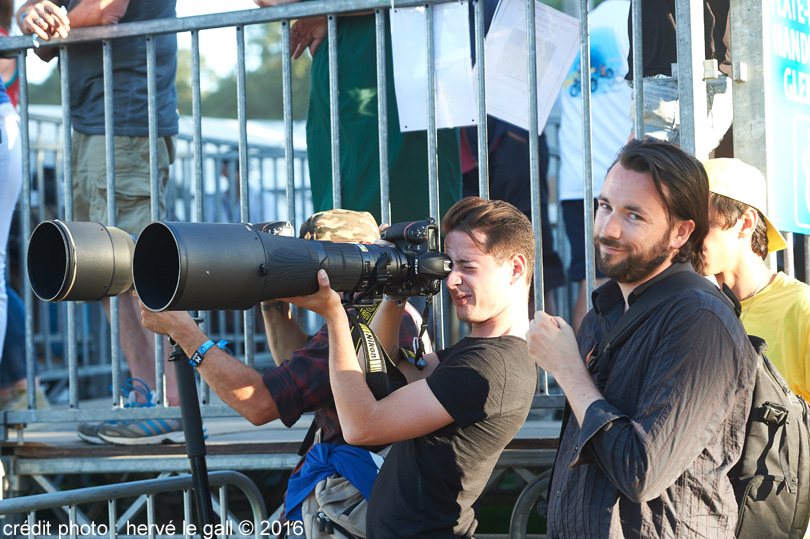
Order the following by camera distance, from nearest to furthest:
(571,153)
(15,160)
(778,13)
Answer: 1. (778,13)
2. (15,160)
3. (571,153)

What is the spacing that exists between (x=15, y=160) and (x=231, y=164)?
13.5ft

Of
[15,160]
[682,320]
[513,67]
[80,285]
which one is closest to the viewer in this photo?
[682,320]

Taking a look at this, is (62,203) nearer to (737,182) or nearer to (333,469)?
(333,469)

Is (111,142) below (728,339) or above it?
above

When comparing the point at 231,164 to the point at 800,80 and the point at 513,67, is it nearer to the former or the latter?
the point at 513,67

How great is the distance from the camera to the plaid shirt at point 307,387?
8.98 feet

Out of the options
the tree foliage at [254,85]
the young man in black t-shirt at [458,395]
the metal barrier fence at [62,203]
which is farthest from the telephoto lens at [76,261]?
the tree foliage at [254,85]

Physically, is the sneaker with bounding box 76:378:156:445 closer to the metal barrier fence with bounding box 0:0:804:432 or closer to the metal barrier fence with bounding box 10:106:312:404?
the metal barrier fence with bounding box 0:0:804:432

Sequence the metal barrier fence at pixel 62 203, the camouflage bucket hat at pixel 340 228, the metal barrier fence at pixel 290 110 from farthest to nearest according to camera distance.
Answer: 1. the metal barrier fence at pixel 62 203
2. the metal barrier fence at pixel 290 110
3. the camouflage bucket hat at pixel 340 228

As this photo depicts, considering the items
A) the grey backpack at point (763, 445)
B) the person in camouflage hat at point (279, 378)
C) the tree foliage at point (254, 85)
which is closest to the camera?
the grey backpack at point (763, 445)

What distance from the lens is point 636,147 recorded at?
216cm

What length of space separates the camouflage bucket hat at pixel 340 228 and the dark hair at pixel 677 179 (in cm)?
100

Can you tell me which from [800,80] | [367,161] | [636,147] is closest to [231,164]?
[367,161]

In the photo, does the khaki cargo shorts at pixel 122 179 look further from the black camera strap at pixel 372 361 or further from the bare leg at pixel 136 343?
the black camera strap at pixel 372 361
